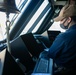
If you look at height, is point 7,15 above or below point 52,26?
above

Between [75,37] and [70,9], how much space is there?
34cm

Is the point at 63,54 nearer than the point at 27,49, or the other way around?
the point at 63,54

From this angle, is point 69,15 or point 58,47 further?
point 69,15

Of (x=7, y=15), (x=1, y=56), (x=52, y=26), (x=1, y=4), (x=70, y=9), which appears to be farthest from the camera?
(x=52, y=26)

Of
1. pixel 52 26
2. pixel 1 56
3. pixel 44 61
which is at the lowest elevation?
pixel 52 26

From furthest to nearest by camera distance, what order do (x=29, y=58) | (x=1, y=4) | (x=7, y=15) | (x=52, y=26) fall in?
1. (x=52, y=26)
2. (x=29, y=58)
3. (x=7, y=15)
4. (x=1, y=4)

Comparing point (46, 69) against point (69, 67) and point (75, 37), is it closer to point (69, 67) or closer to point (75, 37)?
point (69, 67)

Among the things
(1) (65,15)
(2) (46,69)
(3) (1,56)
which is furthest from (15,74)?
(1) (65,15)

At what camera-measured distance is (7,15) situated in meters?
2.14

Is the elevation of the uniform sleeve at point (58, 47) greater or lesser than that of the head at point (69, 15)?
lesser

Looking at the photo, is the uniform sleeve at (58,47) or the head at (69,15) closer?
the uniform sleeve at (58,47)

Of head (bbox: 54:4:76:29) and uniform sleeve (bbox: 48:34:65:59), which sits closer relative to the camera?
uniform sleeve (bbox: 48:34:65:59)

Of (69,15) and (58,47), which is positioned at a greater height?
(69,15)

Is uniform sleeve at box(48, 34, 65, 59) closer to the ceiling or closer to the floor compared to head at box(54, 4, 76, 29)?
closer to the floor
